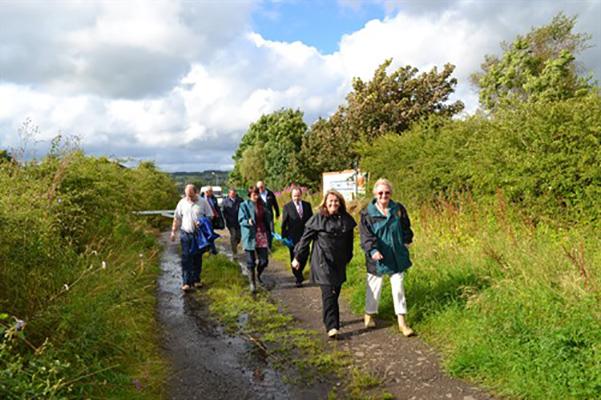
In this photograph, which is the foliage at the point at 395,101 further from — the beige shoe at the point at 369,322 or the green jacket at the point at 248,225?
the beige shoe at the point at 369,322

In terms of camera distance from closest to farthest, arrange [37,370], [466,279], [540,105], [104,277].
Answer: [37,370], [104,277], [466,279], [540,105]

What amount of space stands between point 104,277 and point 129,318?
0.58 m

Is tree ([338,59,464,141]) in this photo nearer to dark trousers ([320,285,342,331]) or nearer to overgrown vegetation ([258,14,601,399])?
overgrown vegetation ([258,14,601,399])

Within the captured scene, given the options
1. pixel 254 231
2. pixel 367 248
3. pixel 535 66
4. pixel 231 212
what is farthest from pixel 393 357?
pixel 535 66

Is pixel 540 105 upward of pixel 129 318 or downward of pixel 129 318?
upward

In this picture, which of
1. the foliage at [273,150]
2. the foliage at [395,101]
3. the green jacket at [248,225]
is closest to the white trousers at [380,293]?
the green jacket at [248,225]

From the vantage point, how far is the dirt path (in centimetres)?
377

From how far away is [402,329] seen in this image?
5035 millimetres

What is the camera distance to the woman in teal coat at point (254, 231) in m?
7.60

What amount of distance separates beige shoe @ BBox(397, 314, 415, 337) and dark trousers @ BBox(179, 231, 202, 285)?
413 cm

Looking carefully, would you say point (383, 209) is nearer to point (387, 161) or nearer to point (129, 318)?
point (129, 318)

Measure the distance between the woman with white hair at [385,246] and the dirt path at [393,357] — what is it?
0.23m

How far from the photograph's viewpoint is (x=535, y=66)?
965 inches

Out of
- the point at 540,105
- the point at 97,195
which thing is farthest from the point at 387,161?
the point at 97,195
